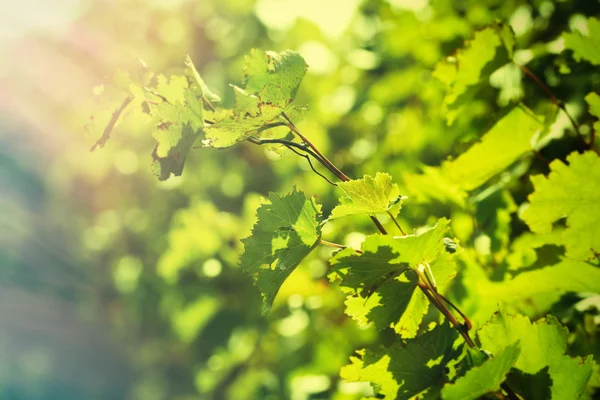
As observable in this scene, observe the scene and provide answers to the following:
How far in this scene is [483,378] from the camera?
46 centimetres

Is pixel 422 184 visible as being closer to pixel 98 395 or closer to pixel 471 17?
pixel 471 17

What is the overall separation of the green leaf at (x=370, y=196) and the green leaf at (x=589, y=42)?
38 cm

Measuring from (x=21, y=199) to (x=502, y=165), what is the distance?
263 inches

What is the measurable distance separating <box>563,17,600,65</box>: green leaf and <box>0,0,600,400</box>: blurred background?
0.50 ft

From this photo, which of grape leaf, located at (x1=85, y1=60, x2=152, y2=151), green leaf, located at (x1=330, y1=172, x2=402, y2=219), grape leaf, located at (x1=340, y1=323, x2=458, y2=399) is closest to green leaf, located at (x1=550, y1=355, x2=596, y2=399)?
grape leaf, located at (x1=340, y1=323, x2=458, y2=399)

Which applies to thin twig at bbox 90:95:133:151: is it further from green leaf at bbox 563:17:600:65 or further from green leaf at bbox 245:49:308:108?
green leaf at bbox 563:17:600:65

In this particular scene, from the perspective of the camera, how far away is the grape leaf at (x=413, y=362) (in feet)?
1.76

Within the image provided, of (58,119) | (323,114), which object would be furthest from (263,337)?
(58,119)

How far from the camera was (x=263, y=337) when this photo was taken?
6.07 ft

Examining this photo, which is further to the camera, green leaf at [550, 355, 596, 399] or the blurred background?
the blurred background

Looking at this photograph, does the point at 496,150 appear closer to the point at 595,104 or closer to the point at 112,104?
the point at 595,104

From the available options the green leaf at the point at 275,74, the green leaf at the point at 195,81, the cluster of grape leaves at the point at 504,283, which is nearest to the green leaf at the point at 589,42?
the cluster of grape leaves at the point at 504,283

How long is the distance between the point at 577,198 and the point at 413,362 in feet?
0.94

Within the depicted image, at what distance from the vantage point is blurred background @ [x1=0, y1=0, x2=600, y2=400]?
4.50 feet
